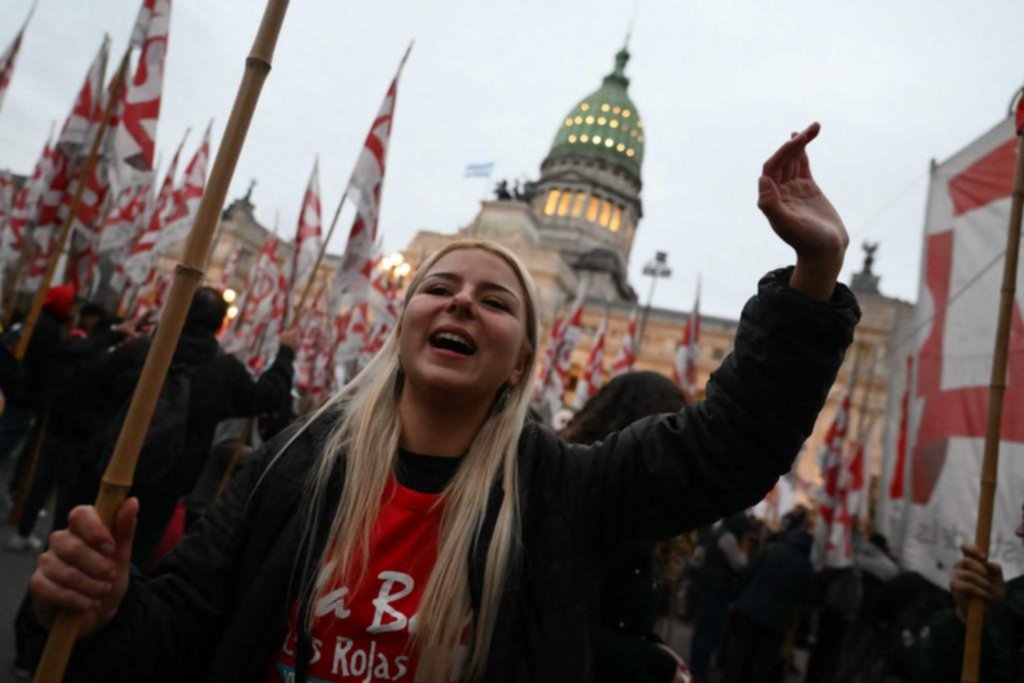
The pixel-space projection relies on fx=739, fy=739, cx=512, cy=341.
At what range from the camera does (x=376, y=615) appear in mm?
1408

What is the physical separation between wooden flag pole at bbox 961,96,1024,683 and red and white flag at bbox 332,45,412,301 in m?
5.50

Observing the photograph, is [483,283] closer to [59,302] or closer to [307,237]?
[59,302]

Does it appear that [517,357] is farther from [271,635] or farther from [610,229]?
[610,229]

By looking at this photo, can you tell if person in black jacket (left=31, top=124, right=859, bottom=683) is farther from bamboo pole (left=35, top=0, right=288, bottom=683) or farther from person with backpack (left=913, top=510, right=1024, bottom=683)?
person with backpack (left=913, top=510, right=1024, bottom=683)

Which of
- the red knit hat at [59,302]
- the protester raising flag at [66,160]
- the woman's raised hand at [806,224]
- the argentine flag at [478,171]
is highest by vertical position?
the argentine flag at [478,171]

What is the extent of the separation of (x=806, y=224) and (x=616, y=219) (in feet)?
242

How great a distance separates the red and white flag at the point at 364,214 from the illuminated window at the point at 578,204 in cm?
6595

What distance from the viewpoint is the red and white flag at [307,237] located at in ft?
27.9

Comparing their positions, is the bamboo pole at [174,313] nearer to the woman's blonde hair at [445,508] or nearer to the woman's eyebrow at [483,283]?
the woman's blonde hair at [445,508]

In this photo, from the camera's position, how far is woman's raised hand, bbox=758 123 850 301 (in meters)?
1.33

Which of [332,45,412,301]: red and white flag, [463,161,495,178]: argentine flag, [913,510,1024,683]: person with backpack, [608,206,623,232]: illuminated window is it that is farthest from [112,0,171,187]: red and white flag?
[608,206,623,232]: illuminated window

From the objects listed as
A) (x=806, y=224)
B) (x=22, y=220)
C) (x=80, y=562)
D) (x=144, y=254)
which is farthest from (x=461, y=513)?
(x=22, y=220)

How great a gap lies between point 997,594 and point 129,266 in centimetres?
1006

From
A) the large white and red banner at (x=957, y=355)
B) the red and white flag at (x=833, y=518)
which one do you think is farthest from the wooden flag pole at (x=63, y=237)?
the red and white flag at (x=833, y=518)
